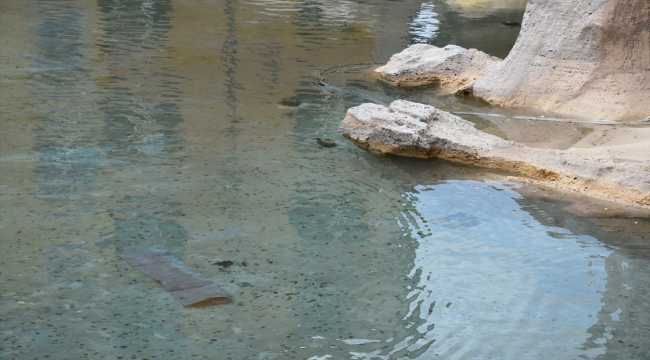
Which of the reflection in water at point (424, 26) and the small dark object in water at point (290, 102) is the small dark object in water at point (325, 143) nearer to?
the small dark object in water at point (290, 102)

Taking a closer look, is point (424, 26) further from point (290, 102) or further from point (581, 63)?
point (290, 102)

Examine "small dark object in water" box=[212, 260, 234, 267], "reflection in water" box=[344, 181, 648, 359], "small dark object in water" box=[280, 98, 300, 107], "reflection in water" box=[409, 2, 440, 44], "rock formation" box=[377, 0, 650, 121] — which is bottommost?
"small dark object in water" box=[212, 260, 234, 267]

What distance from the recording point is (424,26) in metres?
11.7

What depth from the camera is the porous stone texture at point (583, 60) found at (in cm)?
668

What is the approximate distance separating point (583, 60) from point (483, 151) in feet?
6.46

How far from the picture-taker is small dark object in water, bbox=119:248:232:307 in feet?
11.4

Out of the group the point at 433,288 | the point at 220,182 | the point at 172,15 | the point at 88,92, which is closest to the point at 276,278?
the point at 433,288

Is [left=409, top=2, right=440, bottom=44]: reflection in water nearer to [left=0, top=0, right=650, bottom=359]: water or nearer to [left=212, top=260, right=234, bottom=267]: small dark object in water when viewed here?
[left=0, top=0, right=650, bottom=359]: water

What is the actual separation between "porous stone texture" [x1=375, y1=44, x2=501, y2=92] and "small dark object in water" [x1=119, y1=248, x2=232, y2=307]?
15.4 ft

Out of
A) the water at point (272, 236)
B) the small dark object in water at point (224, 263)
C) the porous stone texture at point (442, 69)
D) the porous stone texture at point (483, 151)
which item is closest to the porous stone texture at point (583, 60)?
the water at point (272, 236)

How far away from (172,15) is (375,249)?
26.2 feet

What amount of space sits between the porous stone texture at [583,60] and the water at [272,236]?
62cm

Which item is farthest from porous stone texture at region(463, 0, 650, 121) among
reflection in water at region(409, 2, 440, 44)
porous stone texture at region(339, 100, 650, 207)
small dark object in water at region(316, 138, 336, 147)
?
reflection in water at region(409, 2, 440, 44)

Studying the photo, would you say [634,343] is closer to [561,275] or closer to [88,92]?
[561,275]
